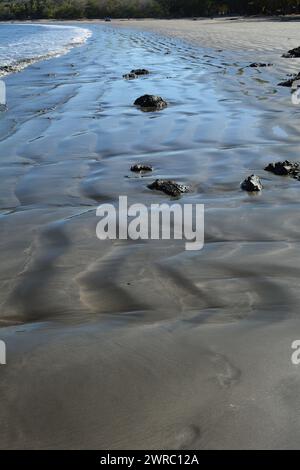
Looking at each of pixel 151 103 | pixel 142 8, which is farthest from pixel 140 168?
pixel 142 8

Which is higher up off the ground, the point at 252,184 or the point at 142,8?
the point at 142,8

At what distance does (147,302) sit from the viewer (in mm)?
2822

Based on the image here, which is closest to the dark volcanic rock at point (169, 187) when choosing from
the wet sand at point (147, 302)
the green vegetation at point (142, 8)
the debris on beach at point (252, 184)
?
the wet sand at point (147, 302)

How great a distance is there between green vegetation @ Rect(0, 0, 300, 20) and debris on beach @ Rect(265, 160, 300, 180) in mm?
44620

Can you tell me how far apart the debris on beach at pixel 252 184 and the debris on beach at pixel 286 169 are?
0.38m

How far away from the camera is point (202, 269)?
3186 mm

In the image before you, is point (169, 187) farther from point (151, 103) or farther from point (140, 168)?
point (151, 103)

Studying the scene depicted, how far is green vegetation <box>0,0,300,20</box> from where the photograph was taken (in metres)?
47.7

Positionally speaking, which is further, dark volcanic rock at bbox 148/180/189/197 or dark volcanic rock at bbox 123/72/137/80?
dark volcanic rock at bbox 123/72/137/80

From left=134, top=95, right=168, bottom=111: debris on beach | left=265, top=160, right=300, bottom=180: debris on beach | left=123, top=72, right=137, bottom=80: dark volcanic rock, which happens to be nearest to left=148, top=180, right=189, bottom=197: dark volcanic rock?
left=265, top=160, right=300, bottom=180: debris on beach

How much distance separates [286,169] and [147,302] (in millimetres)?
2614

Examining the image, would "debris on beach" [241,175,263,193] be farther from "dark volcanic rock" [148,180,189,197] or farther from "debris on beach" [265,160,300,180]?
"dark volcanic rock" [148,180,189,197]

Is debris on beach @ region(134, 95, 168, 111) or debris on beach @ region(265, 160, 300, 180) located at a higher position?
debris on beach @ region(134, 95, 168, 111)
